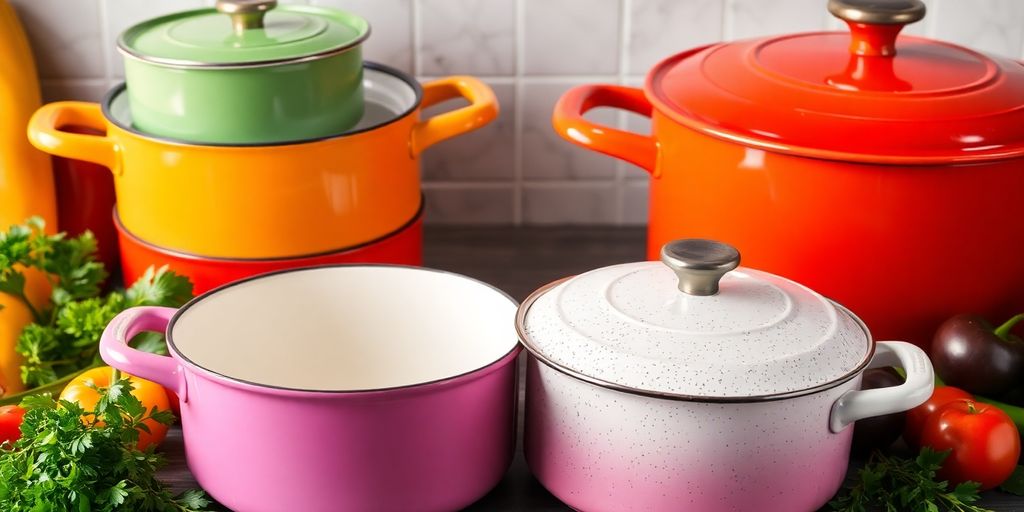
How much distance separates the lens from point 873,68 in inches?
34.1

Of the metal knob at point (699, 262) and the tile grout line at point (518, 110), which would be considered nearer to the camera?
→ the metal knob at point (699, 262)

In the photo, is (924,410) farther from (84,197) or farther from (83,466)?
(84,197)

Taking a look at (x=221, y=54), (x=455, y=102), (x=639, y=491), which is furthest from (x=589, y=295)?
(x=455, y=102)

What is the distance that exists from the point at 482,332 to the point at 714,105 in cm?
25

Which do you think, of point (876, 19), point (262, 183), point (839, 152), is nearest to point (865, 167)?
point (839, 152)

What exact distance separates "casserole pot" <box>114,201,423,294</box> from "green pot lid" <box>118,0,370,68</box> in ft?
0.55

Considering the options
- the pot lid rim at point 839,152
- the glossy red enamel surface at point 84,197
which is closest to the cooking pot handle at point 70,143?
the glossy red enamel surface at point 84,197

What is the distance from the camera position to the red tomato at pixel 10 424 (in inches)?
30.9

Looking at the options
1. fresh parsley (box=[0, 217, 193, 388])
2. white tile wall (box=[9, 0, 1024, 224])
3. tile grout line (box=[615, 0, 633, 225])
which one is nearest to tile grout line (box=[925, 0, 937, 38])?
white tile wall (box=[9, 0, 1024, 224])

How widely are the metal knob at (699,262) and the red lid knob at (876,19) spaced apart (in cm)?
27

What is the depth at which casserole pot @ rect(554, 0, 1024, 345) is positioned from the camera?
796 millimetres

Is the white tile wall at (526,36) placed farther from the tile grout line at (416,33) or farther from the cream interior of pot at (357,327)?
the cream interior of pot at (357,327)

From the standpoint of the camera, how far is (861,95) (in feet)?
2.72

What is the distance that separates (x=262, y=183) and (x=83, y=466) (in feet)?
1.00
